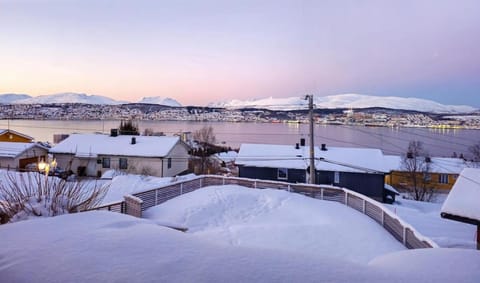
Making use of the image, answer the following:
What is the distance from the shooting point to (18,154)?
24.5 meters

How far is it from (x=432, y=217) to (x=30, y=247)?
18.9 metres

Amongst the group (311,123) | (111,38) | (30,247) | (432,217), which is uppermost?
(111,38)

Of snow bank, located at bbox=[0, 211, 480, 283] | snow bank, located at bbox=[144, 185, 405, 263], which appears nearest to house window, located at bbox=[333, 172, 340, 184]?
snow bank, located at bbox=[144, 185, 405, 263]

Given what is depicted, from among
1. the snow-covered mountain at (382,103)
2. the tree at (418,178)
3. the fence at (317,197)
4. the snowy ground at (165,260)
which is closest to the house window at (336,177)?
the snow-covered mountain at (382,103)

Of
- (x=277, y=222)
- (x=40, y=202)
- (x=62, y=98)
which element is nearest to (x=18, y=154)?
(x=62, y=98)

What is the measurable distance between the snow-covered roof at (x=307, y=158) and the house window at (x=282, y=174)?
55 cm

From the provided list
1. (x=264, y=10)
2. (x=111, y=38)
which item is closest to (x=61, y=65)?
(x=111, y=38)

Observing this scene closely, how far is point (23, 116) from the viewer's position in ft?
75.7

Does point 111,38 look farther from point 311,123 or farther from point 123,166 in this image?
point 311,123

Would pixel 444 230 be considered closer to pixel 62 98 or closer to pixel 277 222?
pixel 277 222

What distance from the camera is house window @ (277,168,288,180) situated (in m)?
25.8

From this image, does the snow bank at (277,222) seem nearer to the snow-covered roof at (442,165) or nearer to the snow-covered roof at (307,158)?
the snow-covered roof at (307,158)

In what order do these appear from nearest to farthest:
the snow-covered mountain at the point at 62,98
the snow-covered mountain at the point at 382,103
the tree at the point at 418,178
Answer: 1. the tree at the point at 418,178
2. the snow-covered mountain at the point at 382,103
3. the snow-covered mountain at the point at 62,98

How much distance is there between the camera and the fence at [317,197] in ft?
25.2
